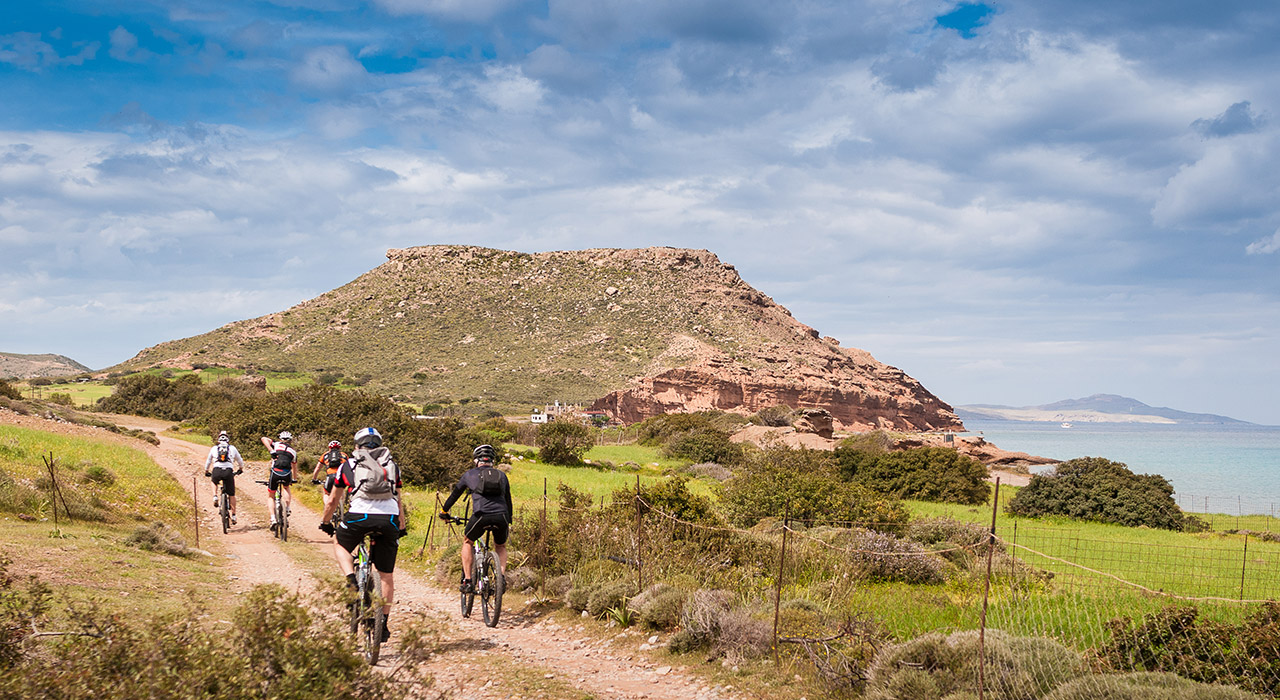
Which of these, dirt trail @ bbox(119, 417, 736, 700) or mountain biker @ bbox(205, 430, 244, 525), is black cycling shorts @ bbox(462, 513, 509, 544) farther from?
mountain biker @ bbox(205, 430, 244, 525)

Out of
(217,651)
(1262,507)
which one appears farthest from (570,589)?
(1262,507)

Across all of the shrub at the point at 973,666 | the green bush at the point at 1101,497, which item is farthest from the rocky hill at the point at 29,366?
the shrub at the point at 973,666

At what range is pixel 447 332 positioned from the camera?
9562 centimetres

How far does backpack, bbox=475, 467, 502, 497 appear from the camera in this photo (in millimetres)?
8773

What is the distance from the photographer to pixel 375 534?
763cm

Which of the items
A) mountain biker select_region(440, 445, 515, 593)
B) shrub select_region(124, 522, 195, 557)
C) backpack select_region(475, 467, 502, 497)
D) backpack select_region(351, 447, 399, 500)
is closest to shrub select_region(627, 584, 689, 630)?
mountain biker select_region(440, 445, 515, 593)

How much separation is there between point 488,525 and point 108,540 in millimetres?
7403

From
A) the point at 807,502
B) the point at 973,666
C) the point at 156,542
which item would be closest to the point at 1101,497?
the point at 807,502

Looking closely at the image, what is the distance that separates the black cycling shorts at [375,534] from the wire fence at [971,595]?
11.3ft

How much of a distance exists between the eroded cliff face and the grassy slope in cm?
5661

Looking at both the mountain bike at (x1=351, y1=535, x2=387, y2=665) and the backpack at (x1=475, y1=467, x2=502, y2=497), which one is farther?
the backpack at (x1=475, y1=467, x2=502, y2=497)

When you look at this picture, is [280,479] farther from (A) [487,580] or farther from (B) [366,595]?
(B) [366,595]

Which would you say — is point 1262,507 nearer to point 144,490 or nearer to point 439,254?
point 144,490

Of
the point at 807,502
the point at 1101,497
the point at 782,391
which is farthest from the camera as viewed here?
the point at 782,391
